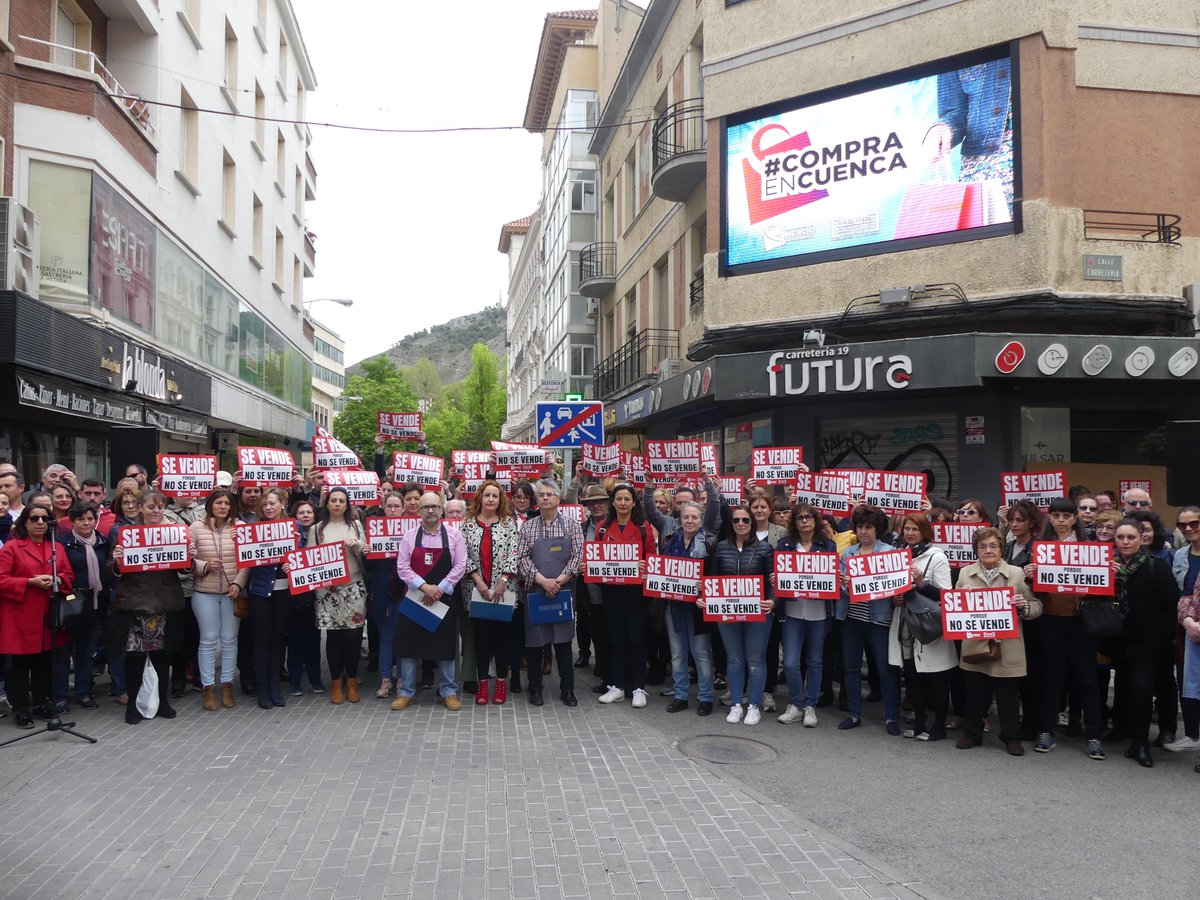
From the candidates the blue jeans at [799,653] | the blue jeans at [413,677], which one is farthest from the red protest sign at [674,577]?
the blue jeans at [413,677]

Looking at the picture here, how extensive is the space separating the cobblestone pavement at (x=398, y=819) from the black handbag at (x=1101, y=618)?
298cm

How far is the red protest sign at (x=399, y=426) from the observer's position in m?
16.8

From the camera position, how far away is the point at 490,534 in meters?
8.38

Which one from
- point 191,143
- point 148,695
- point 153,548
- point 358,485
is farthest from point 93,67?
point 148,695

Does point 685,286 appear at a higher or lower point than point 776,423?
higher

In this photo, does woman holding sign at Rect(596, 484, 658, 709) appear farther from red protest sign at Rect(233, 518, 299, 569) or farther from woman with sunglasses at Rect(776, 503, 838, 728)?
red protest sign at Rect(233, 518, 299, 569)

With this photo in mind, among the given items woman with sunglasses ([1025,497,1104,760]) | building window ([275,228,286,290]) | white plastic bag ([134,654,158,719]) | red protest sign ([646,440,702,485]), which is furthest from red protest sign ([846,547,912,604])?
building window ([275,228,286,290])

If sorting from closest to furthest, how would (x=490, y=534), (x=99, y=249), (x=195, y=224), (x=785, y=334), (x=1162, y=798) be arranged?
(x=1162, y=798), (x=490, y=534), (x=99, y=249), (x=785, y=334), (x=195, y=224)

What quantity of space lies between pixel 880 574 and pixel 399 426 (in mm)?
11690

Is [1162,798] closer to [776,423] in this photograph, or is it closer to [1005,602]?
[1005,602]

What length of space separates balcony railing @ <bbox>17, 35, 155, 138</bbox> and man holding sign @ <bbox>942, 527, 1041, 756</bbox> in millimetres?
14085

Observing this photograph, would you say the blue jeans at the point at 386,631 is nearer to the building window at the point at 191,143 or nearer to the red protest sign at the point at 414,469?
the red protest sign at the point at 414,469

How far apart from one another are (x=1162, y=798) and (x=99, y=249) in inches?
599

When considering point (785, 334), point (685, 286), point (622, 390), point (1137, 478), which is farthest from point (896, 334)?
point (622, 390)
